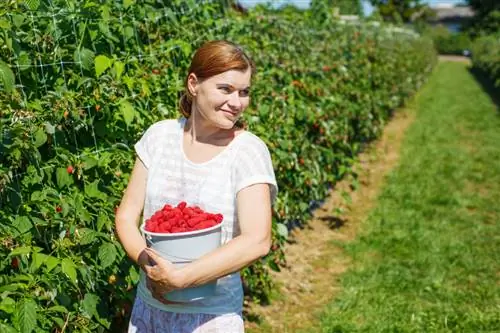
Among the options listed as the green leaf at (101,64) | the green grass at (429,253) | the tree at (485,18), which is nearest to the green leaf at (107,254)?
the green leaf at (101,64)

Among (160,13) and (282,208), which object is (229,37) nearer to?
(160,13)

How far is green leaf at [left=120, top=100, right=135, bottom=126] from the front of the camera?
8.69 feet

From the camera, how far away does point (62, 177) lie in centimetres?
246

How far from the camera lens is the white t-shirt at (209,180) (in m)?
1.79

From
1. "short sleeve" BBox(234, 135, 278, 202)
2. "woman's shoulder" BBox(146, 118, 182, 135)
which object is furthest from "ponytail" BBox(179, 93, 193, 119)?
"short sleeve" BBox(234, 135, 278, 202)

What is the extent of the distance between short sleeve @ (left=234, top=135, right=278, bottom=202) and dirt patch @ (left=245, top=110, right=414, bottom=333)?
6.83 feet

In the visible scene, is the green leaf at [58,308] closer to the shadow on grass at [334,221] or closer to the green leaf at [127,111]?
the green leaf at [127,111]

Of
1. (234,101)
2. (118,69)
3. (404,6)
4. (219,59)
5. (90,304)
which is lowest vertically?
(404,6)

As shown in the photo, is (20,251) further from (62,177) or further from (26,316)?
(62,177)

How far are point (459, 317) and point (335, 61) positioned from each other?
339 cm

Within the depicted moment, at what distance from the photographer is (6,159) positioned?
7.45 ft

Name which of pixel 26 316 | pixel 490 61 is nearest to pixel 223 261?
pixel 26 316

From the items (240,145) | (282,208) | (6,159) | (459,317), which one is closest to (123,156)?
(6,159)

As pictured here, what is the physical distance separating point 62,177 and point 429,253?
3.35 metres
